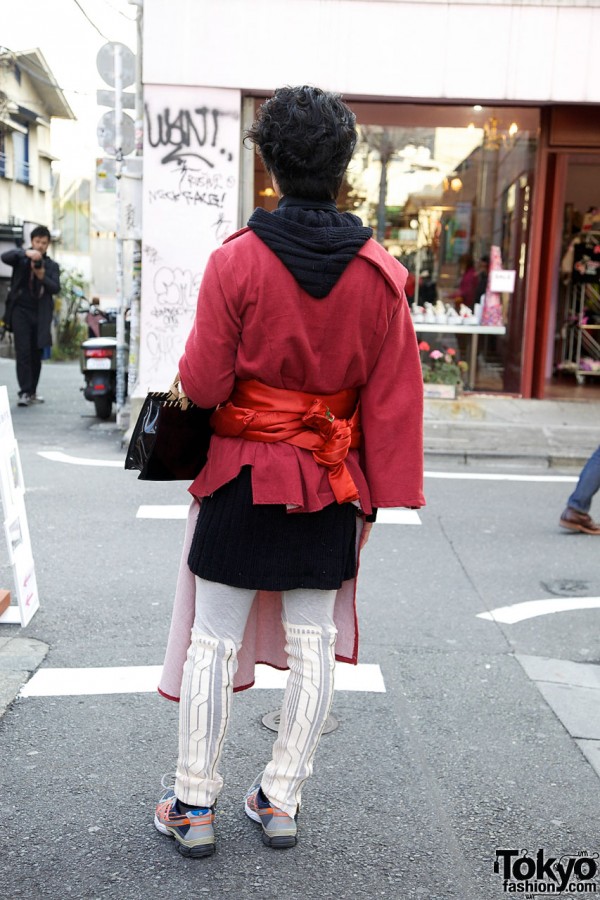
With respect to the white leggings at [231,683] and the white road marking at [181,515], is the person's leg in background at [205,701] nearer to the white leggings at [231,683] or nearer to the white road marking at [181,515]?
the white leggings at [231,683]

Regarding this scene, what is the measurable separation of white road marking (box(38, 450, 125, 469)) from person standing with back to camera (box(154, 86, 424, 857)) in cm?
569

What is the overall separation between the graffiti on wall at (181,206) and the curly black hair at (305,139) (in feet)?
25.1

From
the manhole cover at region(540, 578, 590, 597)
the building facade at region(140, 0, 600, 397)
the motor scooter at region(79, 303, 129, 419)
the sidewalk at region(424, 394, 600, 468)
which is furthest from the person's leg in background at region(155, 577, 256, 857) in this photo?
the motor scooter at region(79, 303, 129, 419)

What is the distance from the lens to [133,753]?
3174 millimetres

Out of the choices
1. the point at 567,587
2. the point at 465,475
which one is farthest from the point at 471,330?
the point at 567,587

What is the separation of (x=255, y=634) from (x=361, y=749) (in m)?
0.76

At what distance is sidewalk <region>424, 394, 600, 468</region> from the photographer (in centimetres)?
917

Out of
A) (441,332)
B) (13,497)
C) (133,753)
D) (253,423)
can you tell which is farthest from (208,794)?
(441,332)

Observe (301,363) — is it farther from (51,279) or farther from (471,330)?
(51,279)

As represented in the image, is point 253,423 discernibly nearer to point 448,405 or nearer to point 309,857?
point 309,857

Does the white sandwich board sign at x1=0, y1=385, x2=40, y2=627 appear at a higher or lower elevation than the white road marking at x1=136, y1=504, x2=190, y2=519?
higher

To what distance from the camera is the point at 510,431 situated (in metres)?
9.82

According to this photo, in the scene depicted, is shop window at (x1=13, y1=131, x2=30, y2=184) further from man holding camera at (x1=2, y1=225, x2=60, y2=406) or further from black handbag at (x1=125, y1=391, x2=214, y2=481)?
black handbag at (x1=125, y1=391, x2=214, y2=481)

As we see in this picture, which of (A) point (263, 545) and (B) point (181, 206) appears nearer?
(A) point (263, 545)
